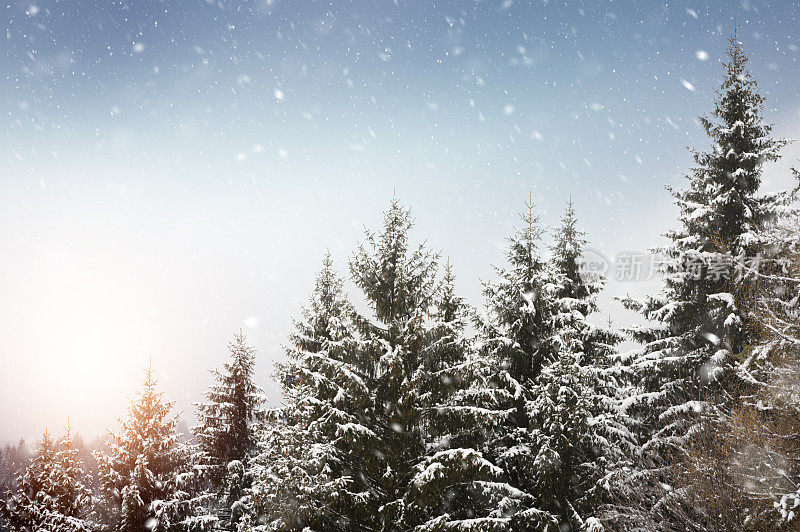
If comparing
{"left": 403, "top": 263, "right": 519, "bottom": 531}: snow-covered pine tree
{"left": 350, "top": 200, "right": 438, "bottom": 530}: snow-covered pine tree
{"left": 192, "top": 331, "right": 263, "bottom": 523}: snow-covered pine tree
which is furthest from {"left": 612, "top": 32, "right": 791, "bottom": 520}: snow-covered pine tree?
{"left": 192, "top": 331, "right": 263, "bottom": 523}: snow-covered pine tree

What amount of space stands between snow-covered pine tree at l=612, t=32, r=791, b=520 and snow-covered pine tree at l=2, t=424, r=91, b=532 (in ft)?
72.6

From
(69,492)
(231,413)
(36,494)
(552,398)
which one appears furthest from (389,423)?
(36,494)

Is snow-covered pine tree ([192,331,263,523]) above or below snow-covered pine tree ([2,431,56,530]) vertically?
above

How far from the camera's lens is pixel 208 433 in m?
19.0

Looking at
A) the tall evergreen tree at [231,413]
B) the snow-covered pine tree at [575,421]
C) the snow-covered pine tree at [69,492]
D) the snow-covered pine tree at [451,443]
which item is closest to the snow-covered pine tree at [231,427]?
the tall evergreen tree at [231,413]

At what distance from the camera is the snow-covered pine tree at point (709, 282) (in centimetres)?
1314

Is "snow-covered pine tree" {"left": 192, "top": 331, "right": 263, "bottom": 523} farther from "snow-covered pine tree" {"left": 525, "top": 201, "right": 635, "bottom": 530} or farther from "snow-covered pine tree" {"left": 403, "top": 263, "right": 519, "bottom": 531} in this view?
"snow-covered pine tree" {"left": 525, "top": 201, "right": 635, "bottom": 530}

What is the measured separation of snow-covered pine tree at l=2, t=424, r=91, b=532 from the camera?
18670mm

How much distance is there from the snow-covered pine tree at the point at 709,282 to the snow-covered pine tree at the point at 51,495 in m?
22.1

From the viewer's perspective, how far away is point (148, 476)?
56.9ft

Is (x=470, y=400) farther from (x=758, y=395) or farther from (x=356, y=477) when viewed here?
(x=758, y=395)

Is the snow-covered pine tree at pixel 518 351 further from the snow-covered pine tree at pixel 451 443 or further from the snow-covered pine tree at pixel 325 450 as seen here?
the snow-covered pine tree at pixel 325 450

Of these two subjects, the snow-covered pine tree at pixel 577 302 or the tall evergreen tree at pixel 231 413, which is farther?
the tall evergreen tree at pixel 231 413

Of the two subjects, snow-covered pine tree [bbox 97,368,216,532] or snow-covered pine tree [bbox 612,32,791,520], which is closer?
snow-covered pine tree [bbox 612,32,791,520]
